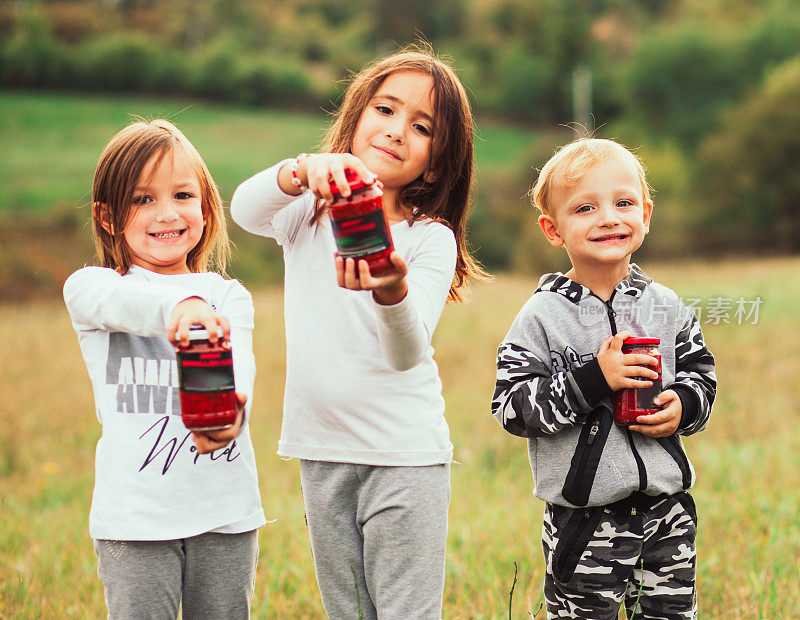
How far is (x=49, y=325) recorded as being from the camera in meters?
14.2

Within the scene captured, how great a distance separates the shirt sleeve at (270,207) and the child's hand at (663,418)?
1.10 meters

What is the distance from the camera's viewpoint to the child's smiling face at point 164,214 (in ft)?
7.68

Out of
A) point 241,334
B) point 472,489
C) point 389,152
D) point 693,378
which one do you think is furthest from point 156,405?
point 472,489

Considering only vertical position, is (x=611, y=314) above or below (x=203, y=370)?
above

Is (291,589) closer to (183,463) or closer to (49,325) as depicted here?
(183,463)

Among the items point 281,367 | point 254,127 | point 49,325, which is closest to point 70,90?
point 254,127

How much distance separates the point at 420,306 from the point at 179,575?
94cm

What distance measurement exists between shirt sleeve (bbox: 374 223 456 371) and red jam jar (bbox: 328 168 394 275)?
0.54 feet

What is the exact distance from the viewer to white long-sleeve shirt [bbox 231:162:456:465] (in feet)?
7.81

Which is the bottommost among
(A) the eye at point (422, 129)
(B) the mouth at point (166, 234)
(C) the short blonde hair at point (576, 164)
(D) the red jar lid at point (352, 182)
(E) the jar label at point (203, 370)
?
(E) the jar label at point (203, 370)

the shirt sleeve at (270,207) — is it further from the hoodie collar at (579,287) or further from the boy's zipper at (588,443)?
the boy's zipper at (588,443)

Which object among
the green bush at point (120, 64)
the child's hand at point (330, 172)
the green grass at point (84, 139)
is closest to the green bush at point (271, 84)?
the green grass at point (84, 139)

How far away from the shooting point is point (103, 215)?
2389 millimetres

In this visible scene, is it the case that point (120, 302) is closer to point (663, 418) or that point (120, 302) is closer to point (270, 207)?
point (270, 207)
